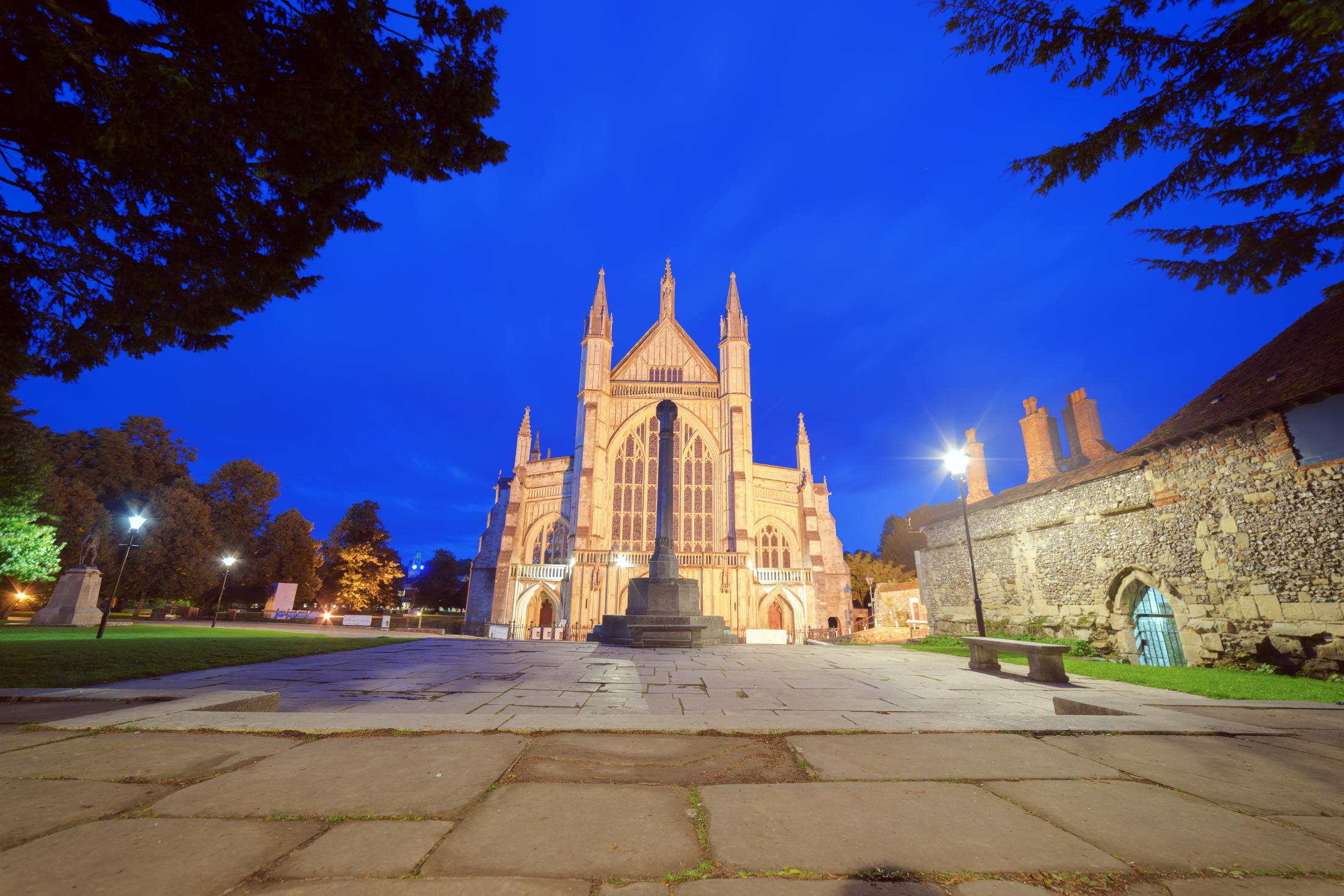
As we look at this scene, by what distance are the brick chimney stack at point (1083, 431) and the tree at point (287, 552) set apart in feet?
138

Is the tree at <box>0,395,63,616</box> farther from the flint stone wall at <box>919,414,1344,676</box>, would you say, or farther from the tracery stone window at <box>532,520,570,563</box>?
the flint stone wall at <box>919,414,1344,676</box>

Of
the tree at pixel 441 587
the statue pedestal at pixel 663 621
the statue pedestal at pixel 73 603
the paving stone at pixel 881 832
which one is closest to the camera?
the paving stone at pixel 881 832

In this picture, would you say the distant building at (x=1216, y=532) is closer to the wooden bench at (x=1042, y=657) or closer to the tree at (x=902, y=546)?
the wooden bench at (x=1042, y=657)

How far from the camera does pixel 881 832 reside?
1.88 m

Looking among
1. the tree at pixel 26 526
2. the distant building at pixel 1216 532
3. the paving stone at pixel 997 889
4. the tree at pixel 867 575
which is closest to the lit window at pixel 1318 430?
the distant building at pixel 1216 532

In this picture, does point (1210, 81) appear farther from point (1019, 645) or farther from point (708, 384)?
point (708, 384)

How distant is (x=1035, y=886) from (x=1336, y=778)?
2.69m

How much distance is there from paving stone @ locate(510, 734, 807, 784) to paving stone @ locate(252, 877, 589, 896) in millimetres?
972

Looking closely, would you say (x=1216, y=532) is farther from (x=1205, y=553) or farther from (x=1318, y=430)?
(x=1318, y=430)

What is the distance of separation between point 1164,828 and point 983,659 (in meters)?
7.35

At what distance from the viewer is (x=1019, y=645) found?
6.79 meters

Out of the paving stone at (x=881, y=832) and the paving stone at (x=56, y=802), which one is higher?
the paving stone at (x=56, y=802)

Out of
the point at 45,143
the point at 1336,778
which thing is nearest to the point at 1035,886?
the point at 1336,778

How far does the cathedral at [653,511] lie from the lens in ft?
86.2
